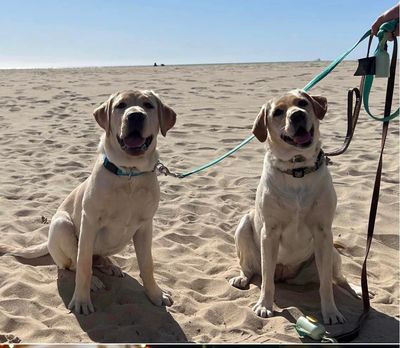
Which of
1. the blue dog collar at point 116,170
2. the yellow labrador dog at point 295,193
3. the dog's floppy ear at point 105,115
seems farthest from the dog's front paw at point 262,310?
the dog's floppy ear at point 105,115

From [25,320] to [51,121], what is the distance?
8255 millimetres

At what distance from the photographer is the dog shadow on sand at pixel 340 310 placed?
11.9 ft

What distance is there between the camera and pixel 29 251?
4.60m

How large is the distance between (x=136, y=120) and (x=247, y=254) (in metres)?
1.35

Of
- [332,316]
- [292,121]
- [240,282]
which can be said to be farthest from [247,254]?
[292,121]

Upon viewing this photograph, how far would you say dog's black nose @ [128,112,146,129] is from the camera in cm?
370

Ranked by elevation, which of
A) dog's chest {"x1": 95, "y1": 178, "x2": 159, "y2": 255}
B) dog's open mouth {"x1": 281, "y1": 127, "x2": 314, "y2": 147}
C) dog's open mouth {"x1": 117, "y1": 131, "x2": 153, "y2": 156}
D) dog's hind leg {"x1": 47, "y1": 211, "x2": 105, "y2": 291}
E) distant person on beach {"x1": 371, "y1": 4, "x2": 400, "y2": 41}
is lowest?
dog's hind leg {"x1": 47, "y1": 211, "x2": 105, "y2": 291}

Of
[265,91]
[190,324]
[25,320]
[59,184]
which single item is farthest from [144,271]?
[265,91]

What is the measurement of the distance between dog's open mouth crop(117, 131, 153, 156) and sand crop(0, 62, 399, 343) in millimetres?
1029

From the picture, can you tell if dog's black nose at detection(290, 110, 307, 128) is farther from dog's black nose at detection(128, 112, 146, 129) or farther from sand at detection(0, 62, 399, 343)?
sand at detection(0, 62, 399, 343)

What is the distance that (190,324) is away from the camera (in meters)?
3.76

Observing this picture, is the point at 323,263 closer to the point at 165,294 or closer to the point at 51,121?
the point at 165,294

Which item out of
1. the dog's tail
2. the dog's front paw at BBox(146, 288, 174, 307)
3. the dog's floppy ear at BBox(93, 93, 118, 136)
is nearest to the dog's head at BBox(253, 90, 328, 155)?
the dog's floppy ear at BBox(93, 93, 118, 136)

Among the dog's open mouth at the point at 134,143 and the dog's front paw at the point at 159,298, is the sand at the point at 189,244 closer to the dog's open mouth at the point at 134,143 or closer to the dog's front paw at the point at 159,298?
the dog's front paw at the point at 159,298
